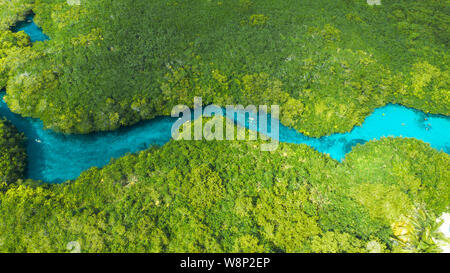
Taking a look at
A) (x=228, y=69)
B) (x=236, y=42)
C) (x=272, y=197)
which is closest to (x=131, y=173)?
(x=272, y=197)

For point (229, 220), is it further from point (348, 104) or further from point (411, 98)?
point (411, 98)

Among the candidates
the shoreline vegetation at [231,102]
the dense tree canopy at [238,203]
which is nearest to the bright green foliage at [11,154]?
the shoreline vegetation at [231,102]

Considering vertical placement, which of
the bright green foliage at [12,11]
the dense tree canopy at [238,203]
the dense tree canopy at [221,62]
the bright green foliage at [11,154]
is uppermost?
the bright green foliage at [12,11]

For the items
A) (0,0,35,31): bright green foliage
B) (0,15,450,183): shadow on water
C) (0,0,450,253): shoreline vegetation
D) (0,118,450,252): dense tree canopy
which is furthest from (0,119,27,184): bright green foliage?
(0,0,35,31): bright green foliage

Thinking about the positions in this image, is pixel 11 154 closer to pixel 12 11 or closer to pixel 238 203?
pixel 238 203

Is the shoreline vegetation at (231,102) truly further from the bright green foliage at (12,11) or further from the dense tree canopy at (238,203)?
the bright green foliage at (12,11)

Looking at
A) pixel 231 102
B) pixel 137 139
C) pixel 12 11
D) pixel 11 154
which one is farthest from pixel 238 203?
pixel 12 11
